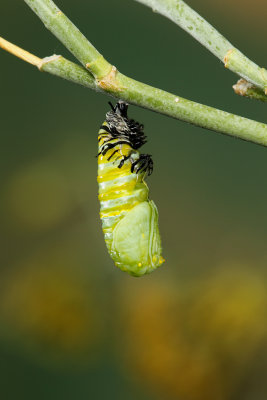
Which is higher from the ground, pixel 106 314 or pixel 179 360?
pixel 106 314

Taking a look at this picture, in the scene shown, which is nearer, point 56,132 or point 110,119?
point 110,119

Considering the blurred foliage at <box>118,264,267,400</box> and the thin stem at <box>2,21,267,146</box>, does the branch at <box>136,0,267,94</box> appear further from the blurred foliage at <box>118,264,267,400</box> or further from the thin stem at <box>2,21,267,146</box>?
the blurred foliage at <box>118,264,267,400</box>

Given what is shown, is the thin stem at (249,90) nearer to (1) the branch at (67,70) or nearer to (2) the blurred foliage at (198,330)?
(1) the branch at (67,70)

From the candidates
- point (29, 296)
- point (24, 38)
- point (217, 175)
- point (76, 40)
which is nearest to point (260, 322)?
point (217, 175)

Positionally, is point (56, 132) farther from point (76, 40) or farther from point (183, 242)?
point (76, 40)

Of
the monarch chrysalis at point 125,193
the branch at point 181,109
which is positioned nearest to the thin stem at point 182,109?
the branch at point 181,109

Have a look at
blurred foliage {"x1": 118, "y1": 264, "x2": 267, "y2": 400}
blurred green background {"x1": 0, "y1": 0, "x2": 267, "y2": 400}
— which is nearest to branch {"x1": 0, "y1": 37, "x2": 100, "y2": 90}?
blurred green background {"x1": 0, "y1": 0, "x2": 267, "y2": 400}

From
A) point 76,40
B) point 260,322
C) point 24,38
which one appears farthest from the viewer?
point 260,322
